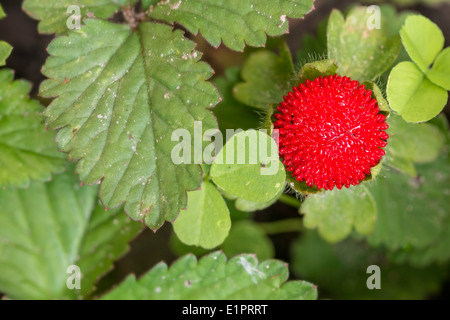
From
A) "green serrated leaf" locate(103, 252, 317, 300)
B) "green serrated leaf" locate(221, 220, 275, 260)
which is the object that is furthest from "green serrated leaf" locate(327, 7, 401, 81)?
"green serrated leaf" locate(221, 220, 275, 260)

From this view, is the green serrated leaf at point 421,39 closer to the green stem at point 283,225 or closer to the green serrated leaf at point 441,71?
the green serrated leaf at point 441,71

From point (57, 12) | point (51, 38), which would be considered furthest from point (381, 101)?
point (51, 38)

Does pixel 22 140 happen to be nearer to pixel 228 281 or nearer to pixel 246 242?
pixel 228 281

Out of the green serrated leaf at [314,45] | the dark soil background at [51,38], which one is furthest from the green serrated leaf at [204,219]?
the green serrated leaf at [314,45]

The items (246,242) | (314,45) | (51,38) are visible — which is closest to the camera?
(314,45)

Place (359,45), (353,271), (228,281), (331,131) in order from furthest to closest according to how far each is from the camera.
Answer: (353,271) → (228,281) → (359,45) → (331,131)

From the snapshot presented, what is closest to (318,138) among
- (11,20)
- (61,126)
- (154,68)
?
(154,68)
